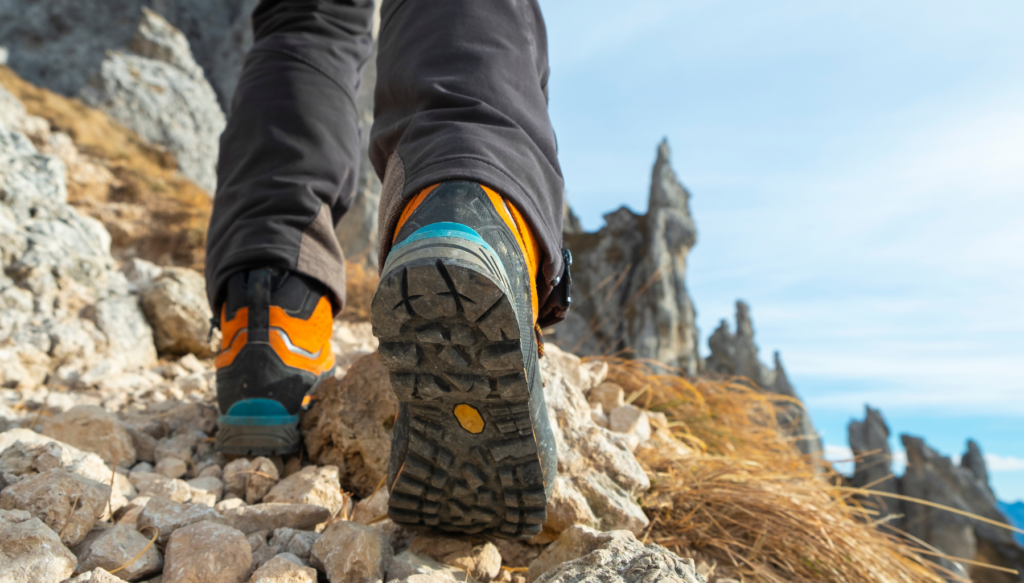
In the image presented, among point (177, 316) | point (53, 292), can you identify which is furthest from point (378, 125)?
point (53, 292)

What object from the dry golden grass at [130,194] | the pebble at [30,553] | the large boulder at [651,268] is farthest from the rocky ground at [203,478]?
the large boulder at [651,268]

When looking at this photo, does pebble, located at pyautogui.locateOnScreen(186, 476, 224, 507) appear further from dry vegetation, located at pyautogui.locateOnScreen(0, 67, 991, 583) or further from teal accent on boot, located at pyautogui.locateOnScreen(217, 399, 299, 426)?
dry vegetation, located at pyautogui.locateOnScreen(0, 67, 991, 583)

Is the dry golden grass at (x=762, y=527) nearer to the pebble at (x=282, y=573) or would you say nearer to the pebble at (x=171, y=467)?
the pebble at (x=282, y=573)

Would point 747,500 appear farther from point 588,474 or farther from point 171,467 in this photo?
point 171,467

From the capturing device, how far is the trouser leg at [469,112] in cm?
83

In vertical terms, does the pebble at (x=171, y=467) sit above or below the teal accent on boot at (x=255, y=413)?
below

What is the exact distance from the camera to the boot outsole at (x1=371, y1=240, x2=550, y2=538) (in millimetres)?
657

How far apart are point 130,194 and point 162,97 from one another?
7106 mm

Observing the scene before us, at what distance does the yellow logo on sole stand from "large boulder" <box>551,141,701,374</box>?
649 inches

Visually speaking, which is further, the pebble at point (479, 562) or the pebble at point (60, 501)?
the pebble at point (479, 562)

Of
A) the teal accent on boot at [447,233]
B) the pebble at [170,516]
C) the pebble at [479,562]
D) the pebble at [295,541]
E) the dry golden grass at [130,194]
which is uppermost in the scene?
the dry golden grass at [130,194]

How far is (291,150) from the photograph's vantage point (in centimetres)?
139

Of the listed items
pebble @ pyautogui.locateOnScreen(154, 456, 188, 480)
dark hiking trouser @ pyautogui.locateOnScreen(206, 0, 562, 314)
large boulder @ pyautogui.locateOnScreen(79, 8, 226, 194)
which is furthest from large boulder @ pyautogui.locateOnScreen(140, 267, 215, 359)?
large boulder @ pyautogui.locateOnScreen(79, 8, 226, 194)

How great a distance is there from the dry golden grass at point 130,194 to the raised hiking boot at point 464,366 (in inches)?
157
